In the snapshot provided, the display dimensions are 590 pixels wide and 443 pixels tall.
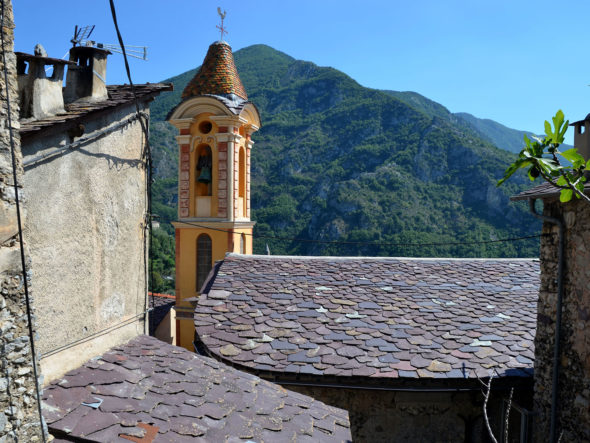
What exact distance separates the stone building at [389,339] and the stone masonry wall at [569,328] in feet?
2.00

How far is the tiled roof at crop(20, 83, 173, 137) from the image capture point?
419cm

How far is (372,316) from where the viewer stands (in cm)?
784

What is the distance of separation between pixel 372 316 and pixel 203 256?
7399mm

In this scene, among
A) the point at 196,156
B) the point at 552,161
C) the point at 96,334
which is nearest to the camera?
the point at 552,161

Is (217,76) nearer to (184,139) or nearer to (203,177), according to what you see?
(184,139)

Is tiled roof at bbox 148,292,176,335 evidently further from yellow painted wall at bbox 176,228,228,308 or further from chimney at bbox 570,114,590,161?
chimney at bbox 570,114,590,161

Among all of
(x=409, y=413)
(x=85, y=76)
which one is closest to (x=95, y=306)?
(x=85, y=76)

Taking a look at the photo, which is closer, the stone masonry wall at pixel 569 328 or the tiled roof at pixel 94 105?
the tiled roof at pixel 94 105

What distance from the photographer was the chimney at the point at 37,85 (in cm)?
463

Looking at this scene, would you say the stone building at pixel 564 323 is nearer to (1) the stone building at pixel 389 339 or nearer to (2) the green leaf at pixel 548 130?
(1) the stone building at pixel 389 339

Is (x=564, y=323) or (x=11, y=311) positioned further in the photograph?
(x=564, y=323)

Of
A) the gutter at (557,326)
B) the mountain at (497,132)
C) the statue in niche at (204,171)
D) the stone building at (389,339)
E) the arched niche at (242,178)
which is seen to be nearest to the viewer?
the gutter at (557,326)

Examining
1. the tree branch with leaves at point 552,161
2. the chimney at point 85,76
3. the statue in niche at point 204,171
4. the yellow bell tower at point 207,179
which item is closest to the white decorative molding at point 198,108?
the yellow bell tower at point 207,179

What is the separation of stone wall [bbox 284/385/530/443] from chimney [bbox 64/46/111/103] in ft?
14.6
